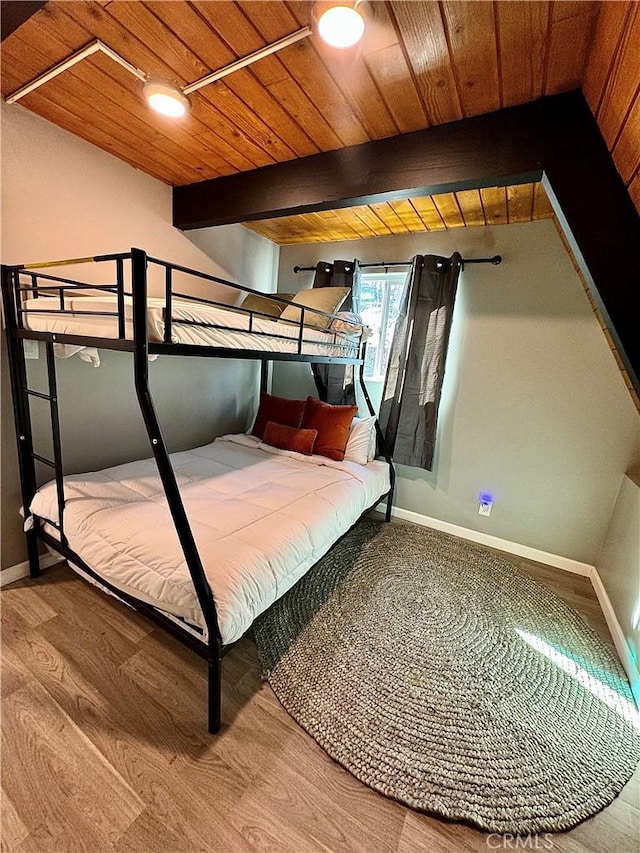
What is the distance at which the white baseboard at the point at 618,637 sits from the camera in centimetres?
153

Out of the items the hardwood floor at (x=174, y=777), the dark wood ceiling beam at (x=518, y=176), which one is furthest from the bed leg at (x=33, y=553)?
the dark wood ceiling beam at (x=518, y=176)

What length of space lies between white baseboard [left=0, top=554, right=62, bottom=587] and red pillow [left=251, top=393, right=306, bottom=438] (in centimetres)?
157

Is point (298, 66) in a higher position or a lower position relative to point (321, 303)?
higher

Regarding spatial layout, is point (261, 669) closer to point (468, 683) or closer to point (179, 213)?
point (468, 683)

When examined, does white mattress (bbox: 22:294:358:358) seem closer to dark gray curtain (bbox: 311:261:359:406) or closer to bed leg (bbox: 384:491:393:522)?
dark gray curtain (bbox: 311:261:359:406)

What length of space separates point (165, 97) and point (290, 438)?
1977 mm

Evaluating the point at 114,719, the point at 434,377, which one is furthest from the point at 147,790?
the point at 434,377

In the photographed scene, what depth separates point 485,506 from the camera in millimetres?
2656

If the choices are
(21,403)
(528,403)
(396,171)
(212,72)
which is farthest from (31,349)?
(528,403)

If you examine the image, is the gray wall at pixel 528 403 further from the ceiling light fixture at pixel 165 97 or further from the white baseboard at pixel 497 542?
the ceiling light fixture at pixel 165 97

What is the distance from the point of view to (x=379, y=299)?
3.03 metres

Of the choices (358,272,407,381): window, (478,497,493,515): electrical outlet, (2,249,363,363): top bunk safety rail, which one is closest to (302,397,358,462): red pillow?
(358,272,407,381): window

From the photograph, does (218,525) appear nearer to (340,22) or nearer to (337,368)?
(340,22)

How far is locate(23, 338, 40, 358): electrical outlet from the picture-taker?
176 centimetres
